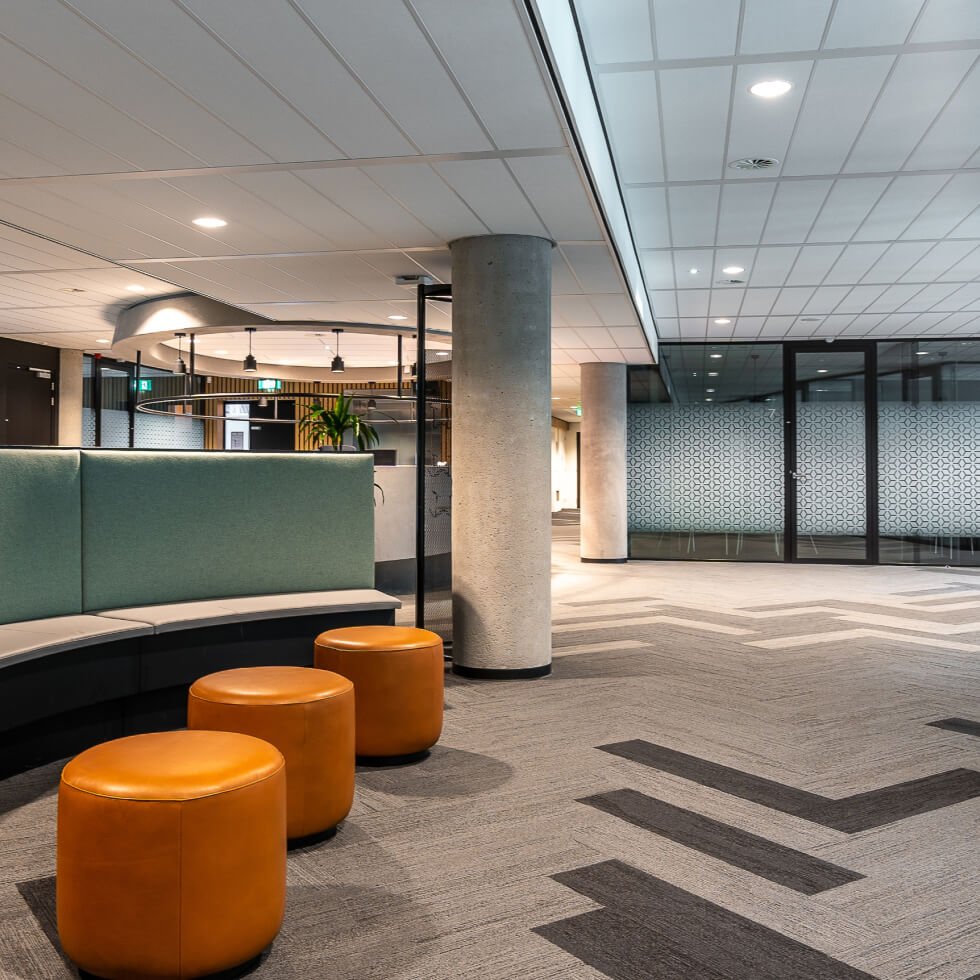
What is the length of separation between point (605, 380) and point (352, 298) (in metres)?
6.04

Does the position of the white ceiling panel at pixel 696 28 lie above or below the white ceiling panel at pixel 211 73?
above

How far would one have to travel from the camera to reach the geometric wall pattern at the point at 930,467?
13.1 metres

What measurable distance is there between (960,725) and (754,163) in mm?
3428

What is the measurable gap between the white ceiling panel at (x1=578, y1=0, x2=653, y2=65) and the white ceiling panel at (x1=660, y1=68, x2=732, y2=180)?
30 cm

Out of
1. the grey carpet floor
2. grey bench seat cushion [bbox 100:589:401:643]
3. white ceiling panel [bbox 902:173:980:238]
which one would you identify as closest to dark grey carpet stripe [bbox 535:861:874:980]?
the grey carpet floor

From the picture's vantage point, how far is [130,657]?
4133 millimetres

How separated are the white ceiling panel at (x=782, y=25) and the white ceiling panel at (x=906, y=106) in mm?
541

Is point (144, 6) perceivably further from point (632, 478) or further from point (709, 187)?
point (632, 478)

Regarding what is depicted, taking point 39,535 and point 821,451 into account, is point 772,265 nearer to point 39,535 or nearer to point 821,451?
point 821,451

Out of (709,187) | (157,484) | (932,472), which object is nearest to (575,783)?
(157,484)

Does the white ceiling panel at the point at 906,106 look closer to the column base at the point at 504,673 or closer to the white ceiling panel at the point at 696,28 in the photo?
the white ceiling panel at the point at 696,28

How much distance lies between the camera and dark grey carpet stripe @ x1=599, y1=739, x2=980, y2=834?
340cm

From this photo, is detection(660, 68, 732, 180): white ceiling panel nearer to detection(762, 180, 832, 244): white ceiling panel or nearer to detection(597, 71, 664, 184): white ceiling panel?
detection(597, 71, 664, 184): white ceiling panel

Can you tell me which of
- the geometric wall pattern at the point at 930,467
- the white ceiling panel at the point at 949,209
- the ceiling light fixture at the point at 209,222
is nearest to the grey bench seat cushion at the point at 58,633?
the ceiling light fixture at the point at 209,222
